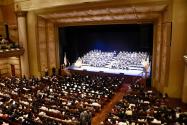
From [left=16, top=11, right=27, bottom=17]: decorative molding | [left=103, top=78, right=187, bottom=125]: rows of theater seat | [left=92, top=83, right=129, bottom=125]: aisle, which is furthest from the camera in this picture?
[left=16, top=11, right=27, bottom=17]: decorative molding

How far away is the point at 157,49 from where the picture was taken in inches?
587

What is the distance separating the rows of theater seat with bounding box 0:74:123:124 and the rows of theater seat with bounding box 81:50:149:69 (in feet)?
16.2

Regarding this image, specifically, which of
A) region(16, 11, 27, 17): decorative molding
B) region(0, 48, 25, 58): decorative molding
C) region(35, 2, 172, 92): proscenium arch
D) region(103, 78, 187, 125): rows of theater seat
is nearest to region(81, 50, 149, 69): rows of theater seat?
region(35, 2, 172, 92): proscenium arch

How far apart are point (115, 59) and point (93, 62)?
2.40 metres

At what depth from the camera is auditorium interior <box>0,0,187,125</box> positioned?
908 cm

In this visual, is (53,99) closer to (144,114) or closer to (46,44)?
(144,114)

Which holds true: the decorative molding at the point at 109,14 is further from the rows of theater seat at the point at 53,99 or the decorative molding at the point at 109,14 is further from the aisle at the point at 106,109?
the aisle at the point at 106,109

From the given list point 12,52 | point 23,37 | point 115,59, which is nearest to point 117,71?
point 115,59

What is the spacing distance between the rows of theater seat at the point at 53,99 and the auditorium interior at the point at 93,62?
45mm

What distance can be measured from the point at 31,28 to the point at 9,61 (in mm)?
4758

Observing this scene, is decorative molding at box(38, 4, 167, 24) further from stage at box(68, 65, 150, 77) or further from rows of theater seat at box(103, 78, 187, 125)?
rows of theater seat at box(103, 78, 187, 125)

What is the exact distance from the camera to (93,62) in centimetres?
2131

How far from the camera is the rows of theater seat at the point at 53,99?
8.44m

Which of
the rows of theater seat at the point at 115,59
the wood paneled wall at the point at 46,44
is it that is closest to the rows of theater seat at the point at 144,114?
the rows of theater seat at the point at 115,59
